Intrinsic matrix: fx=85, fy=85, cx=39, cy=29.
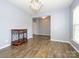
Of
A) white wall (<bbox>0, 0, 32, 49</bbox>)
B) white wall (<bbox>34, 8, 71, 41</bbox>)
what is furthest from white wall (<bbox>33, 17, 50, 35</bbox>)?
white wall (<bbox>0, 0, 32, 49</bbox>)

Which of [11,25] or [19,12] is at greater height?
[19,12]

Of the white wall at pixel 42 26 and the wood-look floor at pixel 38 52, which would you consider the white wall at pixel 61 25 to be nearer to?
the wood-look floor at pixel 38 52

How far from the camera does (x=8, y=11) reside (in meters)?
4.70

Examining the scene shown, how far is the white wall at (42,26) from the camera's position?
1030 cm

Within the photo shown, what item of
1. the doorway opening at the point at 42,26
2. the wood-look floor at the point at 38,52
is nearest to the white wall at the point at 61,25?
the wood-look floor at the point at 38,52

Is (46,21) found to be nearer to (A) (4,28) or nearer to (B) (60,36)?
(B) (60,36)

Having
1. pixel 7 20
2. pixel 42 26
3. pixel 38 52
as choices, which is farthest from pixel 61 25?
pixel 42 26

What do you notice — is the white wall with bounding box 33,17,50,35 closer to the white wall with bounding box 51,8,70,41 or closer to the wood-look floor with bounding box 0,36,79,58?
the white wall with bounding box 51,8,70,41

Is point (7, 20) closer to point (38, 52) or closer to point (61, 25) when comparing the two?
point (38, 52)

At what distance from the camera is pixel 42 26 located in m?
10.7

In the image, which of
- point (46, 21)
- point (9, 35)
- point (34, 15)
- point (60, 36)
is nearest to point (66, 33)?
point (60, 36)

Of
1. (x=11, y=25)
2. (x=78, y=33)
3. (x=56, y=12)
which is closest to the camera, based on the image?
(x=78, y=33)

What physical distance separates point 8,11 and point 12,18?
500mm

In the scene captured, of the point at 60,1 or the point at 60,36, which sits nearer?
the point at 60,1
